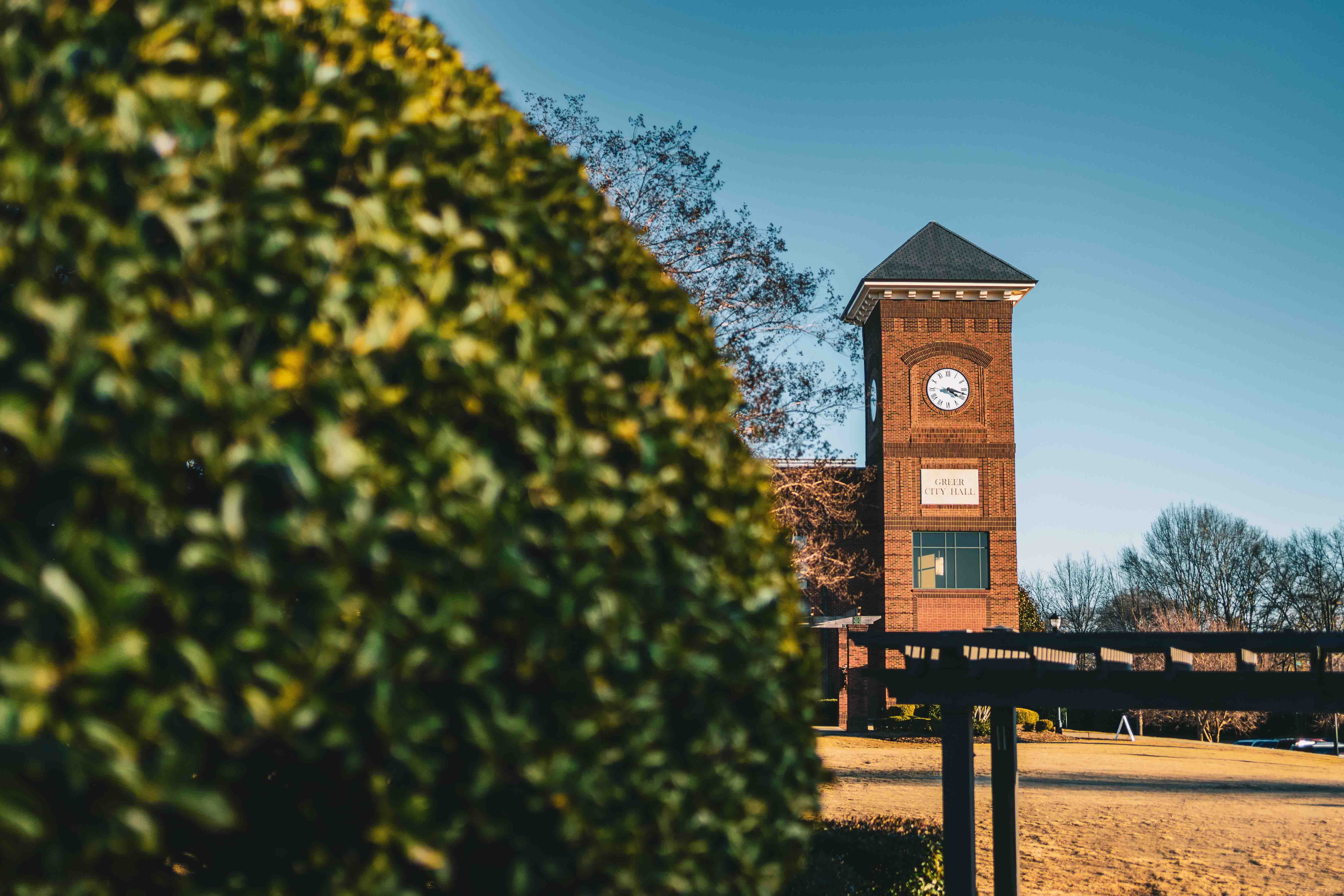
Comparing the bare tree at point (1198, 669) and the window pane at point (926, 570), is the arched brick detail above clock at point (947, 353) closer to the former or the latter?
the window pane at point (926, 570)

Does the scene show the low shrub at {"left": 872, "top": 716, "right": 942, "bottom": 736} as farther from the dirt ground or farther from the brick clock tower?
the dirt ground

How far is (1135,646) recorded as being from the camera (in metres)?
7.29

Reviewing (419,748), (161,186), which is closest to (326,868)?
(419,748)

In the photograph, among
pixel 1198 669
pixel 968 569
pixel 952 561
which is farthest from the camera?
pixel 952 561

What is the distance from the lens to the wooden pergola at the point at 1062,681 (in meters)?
6.86

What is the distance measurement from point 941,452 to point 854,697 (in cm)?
957

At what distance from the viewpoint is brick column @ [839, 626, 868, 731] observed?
3269cm

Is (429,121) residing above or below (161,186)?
above

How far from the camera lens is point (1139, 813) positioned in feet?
54.1

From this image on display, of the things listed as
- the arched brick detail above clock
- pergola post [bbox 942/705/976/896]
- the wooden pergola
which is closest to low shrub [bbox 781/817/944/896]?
pergola post [bbox 942/705/976/896]

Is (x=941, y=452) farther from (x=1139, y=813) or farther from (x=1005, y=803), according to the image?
(x=1005, y=803)

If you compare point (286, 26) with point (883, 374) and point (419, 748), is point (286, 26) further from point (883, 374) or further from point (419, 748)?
point (883, 374)

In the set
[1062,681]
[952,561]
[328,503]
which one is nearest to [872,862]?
[1062,681]

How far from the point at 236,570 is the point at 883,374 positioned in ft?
108
